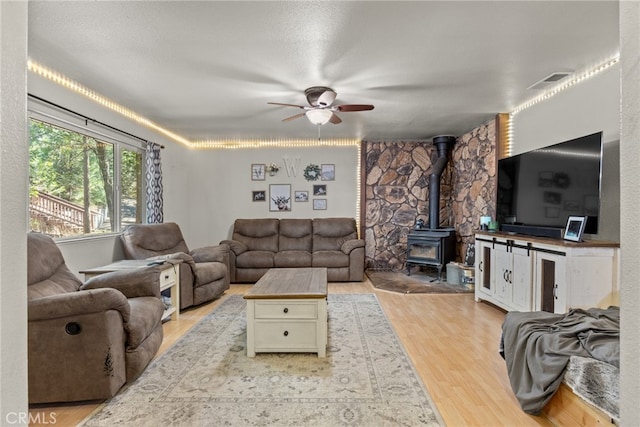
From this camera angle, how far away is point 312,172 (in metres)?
5.95

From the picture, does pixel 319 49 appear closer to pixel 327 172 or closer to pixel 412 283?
pixel 327 172

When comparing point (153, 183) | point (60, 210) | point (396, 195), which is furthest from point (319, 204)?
point (60, 210)

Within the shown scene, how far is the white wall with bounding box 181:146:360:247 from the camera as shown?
5957 mm

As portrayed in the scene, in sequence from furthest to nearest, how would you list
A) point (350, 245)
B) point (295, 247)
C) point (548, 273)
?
point (295, 247)
point (350, 245)
point (548, 273)

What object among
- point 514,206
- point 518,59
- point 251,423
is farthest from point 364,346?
point 518,59

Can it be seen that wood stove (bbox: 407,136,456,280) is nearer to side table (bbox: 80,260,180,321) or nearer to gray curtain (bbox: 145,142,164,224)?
side table (bbox: 80,260,180,321)

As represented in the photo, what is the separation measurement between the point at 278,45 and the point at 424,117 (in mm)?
2605

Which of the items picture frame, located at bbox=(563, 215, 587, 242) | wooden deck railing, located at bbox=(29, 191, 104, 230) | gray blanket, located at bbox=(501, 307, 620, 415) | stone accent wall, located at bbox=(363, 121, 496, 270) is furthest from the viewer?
stone accent wall, located at bbox=(363, 121, 496, 270)

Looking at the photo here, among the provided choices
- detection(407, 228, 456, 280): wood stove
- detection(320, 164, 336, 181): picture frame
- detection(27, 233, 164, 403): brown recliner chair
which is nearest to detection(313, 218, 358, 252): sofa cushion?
detection(320, 164, 336, 181): picture frame

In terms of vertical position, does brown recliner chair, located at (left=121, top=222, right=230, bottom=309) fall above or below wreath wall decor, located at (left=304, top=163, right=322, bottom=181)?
below

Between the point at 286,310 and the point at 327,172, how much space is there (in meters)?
3.80

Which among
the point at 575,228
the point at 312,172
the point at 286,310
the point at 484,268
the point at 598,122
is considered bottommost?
the point at 286,310

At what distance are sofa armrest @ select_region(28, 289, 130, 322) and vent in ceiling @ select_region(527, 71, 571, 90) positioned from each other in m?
4.03

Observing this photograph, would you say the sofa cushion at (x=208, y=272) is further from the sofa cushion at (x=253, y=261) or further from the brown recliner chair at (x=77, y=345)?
the brown recliner chair at (x=77, y=345)
